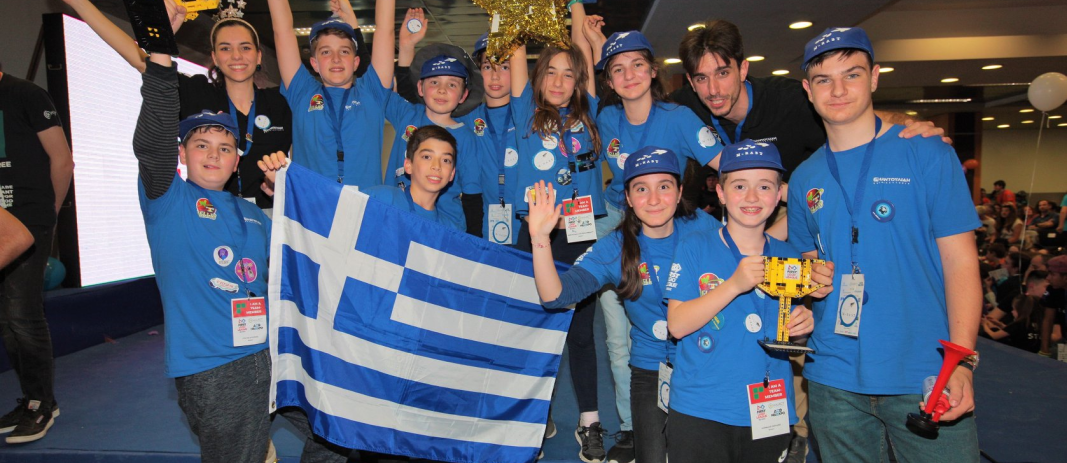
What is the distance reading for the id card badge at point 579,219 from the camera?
2832mm

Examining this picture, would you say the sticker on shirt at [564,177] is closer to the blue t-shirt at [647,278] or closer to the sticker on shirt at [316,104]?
the blue t-shirt at [647,278]

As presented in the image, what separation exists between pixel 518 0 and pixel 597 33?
49cm

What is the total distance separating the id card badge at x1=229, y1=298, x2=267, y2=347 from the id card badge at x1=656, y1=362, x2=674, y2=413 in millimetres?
1491

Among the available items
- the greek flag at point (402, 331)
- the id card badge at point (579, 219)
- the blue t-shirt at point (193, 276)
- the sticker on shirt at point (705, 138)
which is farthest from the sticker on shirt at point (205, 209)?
the sticker on shirt at point (705, 138)

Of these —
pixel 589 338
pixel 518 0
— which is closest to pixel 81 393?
pixel 589 338

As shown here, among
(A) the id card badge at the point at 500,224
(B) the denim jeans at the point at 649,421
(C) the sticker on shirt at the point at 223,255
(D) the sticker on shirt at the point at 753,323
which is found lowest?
(B) the denim jeans at the point at 649,421

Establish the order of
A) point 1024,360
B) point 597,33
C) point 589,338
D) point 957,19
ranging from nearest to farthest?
point 589,338 < point 597,33 < point 1024,360 < point 957,19

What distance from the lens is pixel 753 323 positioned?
2129 millimetres

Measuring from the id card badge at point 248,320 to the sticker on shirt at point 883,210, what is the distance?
7.07 feet

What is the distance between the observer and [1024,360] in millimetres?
5125

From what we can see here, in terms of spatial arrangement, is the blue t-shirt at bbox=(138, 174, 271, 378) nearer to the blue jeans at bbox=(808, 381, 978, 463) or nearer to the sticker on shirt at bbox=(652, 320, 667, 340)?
the sticker on shirt at bbox=(652, 320, 667, 340)

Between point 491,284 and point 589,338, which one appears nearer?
point 491,284

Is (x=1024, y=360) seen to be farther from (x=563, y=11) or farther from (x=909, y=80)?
(x=909, y=80)

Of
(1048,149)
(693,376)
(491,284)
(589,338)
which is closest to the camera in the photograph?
(693,376)
